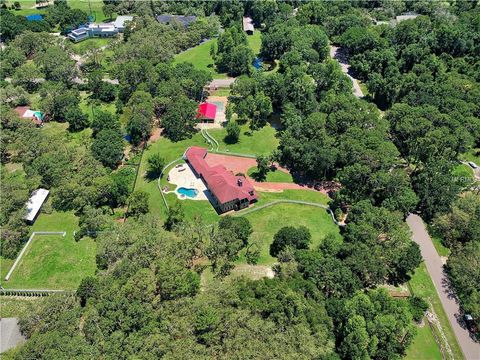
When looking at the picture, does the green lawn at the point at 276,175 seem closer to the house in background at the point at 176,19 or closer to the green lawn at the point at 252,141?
the green lawn at the point at 252,141

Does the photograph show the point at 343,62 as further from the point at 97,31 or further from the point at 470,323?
the point at 470,323

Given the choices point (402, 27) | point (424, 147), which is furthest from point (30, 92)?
point (402, 27)

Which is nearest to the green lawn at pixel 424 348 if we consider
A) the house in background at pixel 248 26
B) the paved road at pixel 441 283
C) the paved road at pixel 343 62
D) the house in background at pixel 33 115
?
the paved road at pixel 441 283

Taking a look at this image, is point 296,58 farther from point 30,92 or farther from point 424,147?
point 30,92

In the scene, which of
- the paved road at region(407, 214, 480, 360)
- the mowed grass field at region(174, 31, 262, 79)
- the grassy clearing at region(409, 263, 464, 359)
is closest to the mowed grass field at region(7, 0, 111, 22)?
the mowed grass field at region(174, 31, 262, 79)

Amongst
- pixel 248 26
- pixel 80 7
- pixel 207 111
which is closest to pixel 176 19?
pixel 248 26
